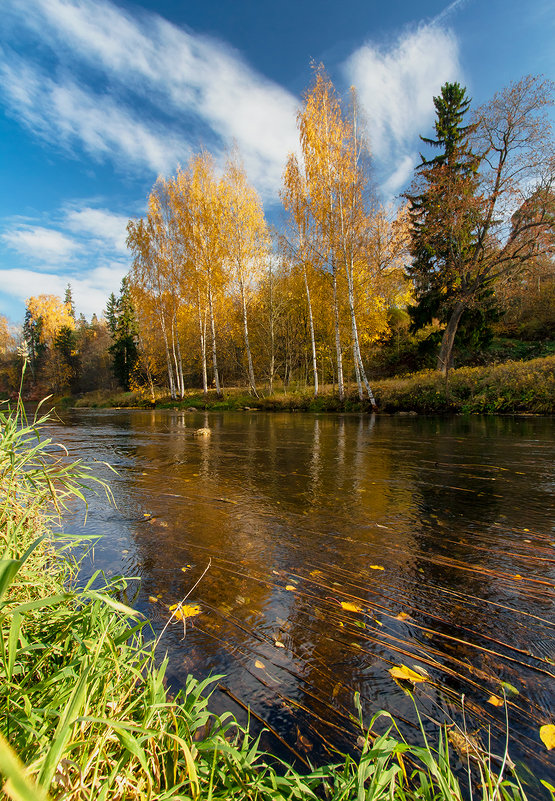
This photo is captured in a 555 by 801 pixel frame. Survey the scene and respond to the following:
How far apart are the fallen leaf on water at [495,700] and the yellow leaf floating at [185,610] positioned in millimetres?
1650

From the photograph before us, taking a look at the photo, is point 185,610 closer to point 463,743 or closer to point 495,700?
point 463,743

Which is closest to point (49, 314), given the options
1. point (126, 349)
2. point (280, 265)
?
point (126, 349)

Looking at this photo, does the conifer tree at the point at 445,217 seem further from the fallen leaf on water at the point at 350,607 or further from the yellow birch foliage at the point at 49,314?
the yellow birch foliage at the point at 49,314

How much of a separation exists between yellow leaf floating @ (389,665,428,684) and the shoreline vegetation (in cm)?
1573

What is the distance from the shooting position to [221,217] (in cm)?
2480

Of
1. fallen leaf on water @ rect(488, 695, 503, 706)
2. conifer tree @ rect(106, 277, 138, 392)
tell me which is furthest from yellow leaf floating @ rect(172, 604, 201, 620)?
conifer tree @ rect(106, 277, 138, 392)

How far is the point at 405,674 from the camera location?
205cm

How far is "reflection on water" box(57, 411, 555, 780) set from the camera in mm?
1923

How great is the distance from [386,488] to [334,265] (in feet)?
56.5

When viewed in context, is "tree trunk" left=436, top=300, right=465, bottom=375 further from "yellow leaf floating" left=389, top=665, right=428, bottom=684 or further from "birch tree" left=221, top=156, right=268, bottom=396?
"yellow leaf floating" left=389, top=665, right=428, bottom=684

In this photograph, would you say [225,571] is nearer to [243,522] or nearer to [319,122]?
[243,522]

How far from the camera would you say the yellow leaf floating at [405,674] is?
2.02 m

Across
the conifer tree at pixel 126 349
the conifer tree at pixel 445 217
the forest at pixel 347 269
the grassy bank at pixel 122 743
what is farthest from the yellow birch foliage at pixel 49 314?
the grassy bank at pixel 122 743

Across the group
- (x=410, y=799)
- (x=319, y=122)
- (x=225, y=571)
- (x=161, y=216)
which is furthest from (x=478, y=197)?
(x=161, y=216)
